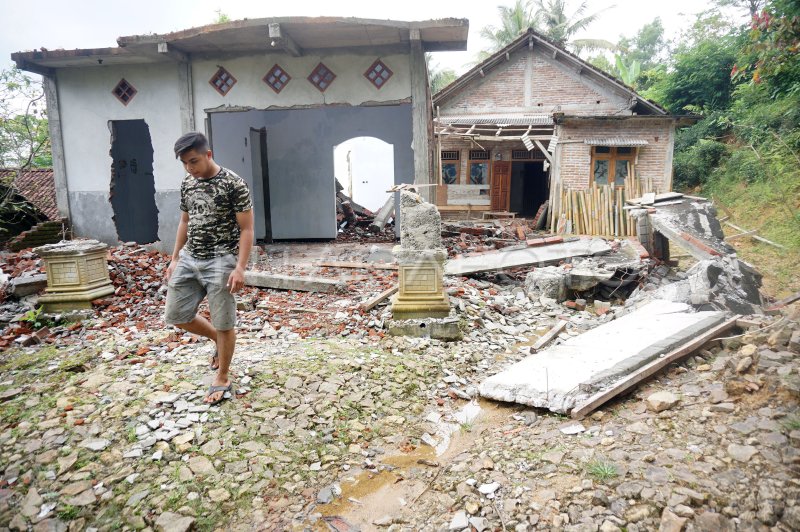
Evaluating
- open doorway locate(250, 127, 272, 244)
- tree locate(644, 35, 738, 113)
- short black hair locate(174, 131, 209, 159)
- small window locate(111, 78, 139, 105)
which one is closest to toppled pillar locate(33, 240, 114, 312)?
short black hair locate(174, 131, 209, 159)

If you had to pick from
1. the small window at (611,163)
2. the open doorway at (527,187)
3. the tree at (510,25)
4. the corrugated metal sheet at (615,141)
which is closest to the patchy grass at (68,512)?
the corrugated metal sheet at (615,141)

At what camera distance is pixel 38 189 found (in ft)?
39.7

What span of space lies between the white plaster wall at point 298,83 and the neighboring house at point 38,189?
530 cm

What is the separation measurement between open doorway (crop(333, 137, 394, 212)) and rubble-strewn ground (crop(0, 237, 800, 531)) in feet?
54.0

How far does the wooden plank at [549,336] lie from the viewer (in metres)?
4.77

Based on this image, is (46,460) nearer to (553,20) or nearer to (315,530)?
(315,530)

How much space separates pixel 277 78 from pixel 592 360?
23.5 ft

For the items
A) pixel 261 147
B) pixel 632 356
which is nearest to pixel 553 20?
pixel 261 147

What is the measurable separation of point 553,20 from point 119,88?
22557 mm

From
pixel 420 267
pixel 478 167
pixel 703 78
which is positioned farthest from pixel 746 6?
pixel 420 267

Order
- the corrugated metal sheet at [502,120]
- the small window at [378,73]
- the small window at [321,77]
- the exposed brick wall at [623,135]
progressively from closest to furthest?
the small window at [378,73]
the small window at [321,77]
the exposed brick wall at [623,135]
the corrugated metal sheet at [502,120]

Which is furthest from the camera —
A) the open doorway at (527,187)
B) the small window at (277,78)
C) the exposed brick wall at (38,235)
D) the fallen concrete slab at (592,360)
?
the open doorway at (527,187)

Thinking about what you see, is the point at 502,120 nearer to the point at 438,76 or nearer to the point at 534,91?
the point at 534,91

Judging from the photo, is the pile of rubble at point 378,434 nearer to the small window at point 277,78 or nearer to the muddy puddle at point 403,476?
the muddy puddle at point 403,476
